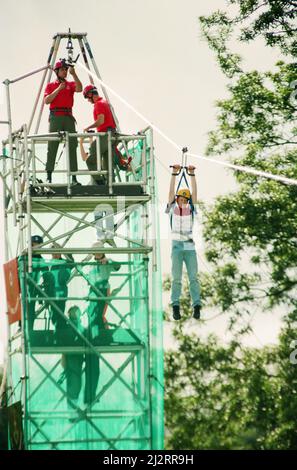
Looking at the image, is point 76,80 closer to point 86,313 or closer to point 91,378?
point 86,313

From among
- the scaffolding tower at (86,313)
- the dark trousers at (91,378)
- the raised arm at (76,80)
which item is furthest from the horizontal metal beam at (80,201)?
the dark trousers at (91,378)

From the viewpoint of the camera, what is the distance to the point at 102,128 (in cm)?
1504

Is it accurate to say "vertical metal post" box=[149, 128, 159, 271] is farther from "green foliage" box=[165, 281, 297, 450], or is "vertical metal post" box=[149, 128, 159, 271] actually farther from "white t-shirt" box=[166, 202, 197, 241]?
"green foliage" box=[165, 281, 297, 450]

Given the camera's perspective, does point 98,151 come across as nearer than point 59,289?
Yes

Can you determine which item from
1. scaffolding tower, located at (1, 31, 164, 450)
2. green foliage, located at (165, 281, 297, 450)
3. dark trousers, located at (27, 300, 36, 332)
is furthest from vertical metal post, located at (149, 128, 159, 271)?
green foliage, located at (165, 281, 297, 450)

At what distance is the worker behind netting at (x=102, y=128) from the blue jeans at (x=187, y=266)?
1.02m

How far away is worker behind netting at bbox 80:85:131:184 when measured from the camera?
590 inches

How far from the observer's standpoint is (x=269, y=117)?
71.0ft

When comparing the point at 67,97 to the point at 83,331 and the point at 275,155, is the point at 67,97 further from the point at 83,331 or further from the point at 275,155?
the point at 275,155

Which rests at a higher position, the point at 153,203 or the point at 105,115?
the point at 105,115

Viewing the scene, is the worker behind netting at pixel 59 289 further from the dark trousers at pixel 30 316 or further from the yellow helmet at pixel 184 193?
the yellow helmet at pixel 184 193

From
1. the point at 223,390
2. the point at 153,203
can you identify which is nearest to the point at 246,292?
the point at 223,390

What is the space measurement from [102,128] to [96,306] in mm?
1777
